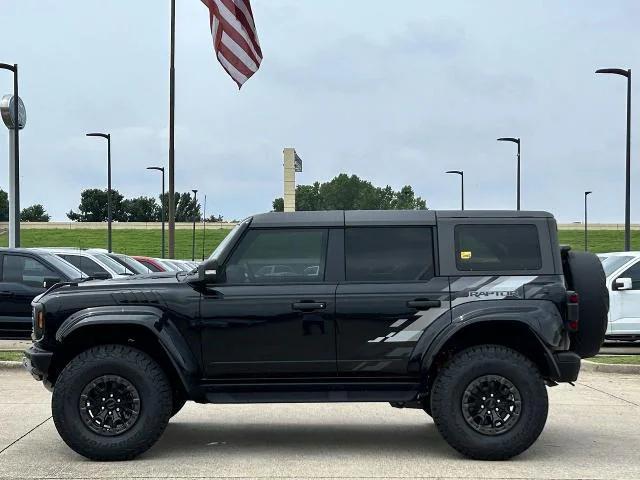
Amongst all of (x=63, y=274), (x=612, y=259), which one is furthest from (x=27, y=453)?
(x=612, y=259)

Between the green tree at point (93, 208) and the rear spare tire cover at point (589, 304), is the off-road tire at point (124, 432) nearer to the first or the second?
the rear spare tire cover at point (589, 304)

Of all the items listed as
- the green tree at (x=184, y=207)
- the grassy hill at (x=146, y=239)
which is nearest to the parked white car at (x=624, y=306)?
the grassy hill at (x=146, y=239)

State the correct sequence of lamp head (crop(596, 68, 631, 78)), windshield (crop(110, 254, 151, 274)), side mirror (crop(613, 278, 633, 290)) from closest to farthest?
side mirror (crop(613, 278, 633, 290)), windshield (crop(110, 254, 151, 274)), lamp head (crop(596, 68, 631, 78))

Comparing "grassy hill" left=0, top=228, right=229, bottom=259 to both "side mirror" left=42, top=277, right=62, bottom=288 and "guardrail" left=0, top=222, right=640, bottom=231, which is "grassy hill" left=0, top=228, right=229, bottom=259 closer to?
"guardrail" left=0, top=222, right=640, bottom=231

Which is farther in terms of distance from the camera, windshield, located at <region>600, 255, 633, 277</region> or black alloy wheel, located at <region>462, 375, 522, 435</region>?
windshield, located at <region>600, 255, 633, 277</region>

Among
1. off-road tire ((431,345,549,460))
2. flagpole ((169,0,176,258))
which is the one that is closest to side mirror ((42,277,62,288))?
off-road tire ((431,345,549,460))

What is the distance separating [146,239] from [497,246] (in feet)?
281

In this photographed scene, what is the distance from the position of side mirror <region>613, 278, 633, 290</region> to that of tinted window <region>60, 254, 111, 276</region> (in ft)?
28.7

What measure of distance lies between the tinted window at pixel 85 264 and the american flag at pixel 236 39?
4.14m

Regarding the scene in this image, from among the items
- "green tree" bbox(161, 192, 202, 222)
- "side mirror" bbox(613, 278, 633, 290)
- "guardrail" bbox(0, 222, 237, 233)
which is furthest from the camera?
"green tree" bbox(161, 192, 202, 222)

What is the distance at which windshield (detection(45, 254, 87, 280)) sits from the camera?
52.5 feet

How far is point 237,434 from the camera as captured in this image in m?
9.01

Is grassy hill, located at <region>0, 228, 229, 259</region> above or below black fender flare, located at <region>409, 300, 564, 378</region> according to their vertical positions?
above

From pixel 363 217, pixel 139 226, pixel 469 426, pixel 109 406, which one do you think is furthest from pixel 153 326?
pixel 139 226
